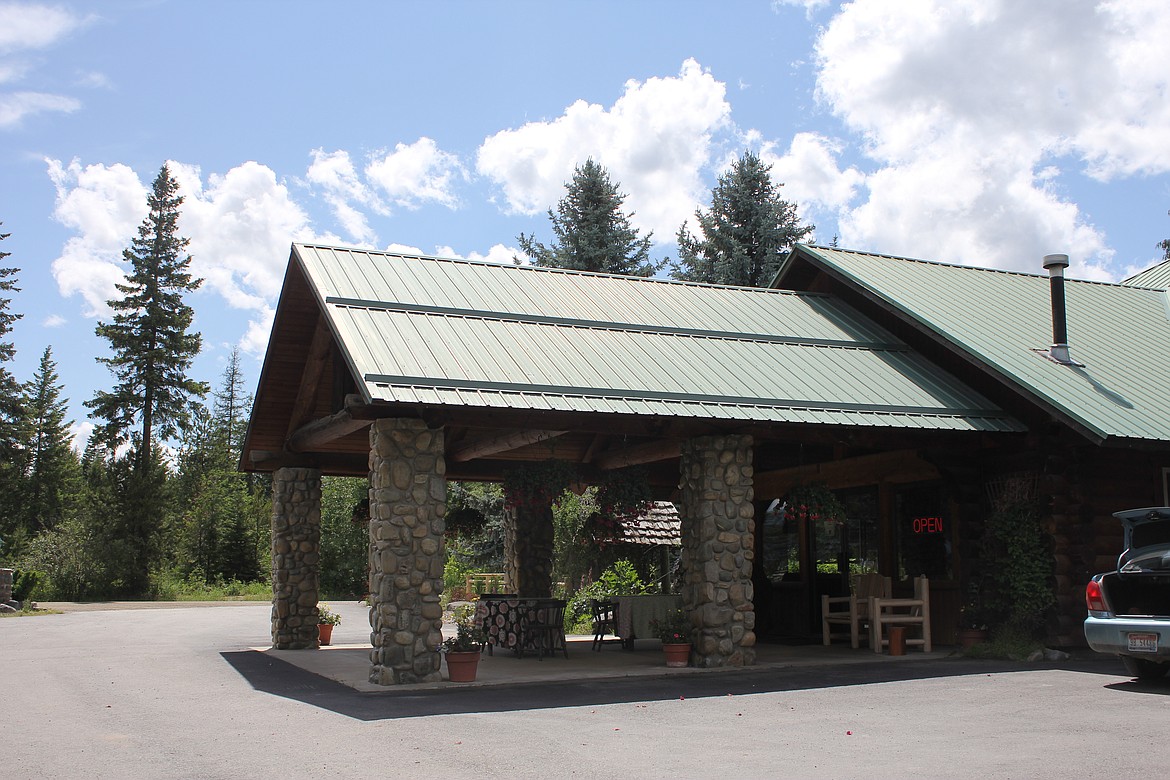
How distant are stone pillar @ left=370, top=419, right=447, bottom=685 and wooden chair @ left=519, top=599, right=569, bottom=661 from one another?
11.6ft

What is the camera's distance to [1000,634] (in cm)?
1385

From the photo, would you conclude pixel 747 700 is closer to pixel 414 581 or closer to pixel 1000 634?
pixel 414 581

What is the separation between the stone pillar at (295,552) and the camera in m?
16.3

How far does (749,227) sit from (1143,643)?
2448 cm

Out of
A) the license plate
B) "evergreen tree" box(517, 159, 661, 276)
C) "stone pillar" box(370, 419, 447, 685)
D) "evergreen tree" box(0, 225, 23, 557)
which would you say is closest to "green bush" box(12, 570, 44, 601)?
"evergreen tree" box(0, 225, 23, 557)

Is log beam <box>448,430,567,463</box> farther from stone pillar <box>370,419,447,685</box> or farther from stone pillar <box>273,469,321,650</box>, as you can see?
stone pillar <box>273,469,321,650</box>

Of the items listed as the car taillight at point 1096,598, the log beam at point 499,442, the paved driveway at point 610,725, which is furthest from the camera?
the log beam at point 499,442

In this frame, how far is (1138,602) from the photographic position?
10.1 m

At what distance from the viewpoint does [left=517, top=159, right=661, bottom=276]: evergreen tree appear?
110 feet

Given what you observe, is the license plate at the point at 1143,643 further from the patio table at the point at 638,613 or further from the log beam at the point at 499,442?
the patio table at the point at 638,613

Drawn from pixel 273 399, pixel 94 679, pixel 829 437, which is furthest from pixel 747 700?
pixel 273 399

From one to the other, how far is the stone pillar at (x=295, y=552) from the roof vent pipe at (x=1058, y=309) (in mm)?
11386

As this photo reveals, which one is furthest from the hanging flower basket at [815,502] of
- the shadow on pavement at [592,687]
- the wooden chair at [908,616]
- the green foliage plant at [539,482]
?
the green foliage plant at [539,482]

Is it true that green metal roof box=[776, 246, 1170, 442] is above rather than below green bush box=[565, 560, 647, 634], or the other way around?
above
